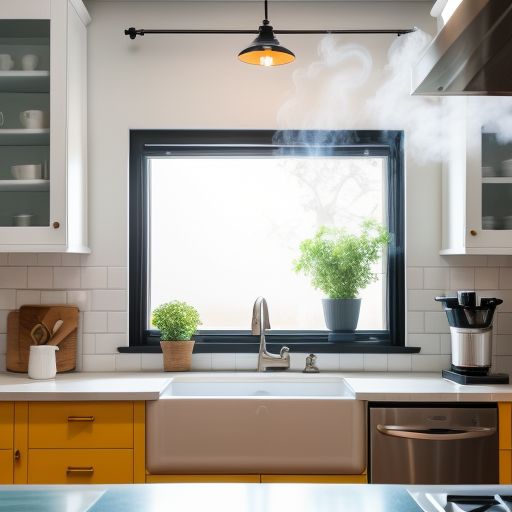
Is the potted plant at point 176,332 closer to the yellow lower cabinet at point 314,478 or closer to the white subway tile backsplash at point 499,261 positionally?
the yellow lower cabinet at point 314,478

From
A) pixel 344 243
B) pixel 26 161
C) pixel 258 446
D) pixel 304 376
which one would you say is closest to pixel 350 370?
pixel 304 376

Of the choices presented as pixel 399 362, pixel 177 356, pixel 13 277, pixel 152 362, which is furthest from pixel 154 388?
pixel 399 362

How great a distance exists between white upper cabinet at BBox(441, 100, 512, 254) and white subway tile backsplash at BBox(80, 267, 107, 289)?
5.58 feet

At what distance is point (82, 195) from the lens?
3332 millimetres

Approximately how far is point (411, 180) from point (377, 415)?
1.29 meters

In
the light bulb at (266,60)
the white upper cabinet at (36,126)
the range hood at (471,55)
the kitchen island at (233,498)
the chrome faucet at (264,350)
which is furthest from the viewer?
the chrome faucet at (264,350)

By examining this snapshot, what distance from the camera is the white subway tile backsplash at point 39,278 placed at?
3.40m

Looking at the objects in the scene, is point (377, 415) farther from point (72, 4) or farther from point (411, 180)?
point (72, 4)

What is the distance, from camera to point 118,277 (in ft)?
11.3

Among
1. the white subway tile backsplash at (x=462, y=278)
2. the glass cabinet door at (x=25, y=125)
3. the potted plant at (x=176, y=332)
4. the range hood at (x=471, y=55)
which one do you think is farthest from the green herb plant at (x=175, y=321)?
the range hood at (x=471, y=55)

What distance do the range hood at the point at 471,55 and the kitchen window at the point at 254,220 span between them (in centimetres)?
191

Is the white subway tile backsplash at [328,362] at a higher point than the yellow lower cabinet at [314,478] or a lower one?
higher

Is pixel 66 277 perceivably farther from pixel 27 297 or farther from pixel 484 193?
pixel 484 193

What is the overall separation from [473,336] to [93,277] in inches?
71.0
